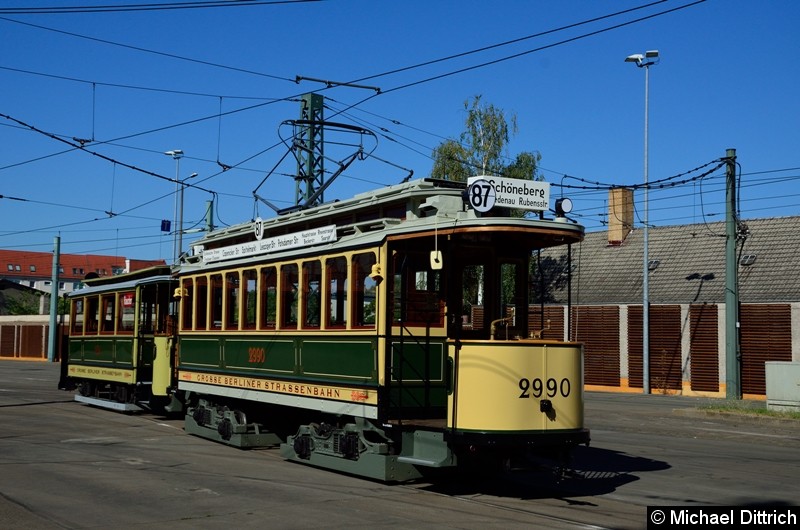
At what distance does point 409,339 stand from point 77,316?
16.3 meters

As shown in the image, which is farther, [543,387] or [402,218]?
[402,218]

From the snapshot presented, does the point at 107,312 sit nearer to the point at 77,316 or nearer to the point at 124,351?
the point at 124,351

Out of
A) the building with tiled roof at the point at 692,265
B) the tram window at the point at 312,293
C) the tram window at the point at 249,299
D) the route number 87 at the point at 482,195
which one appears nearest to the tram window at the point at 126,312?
the tram window at the point at 249,299

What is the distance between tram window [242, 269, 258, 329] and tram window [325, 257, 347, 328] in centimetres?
249

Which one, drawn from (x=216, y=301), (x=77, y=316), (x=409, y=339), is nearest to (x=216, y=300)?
(x=216, y=301)

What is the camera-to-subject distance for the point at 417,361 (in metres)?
11.6

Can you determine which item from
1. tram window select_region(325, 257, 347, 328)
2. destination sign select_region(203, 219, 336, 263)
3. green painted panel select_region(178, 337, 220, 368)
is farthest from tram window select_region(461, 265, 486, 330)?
green painted panel select_region(178, 337, 220, 368)

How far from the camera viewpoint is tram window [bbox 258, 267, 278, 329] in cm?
1422

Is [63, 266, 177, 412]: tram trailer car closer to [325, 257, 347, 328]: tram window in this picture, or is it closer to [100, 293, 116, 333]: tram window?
[100, 293, 116, 333]: tram window

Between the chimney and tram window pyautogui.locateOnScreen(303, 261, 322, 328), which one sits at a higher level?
the chimney

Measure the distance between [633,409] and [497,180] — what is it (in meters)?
16.1

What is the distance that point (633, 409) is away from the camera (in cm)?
2564

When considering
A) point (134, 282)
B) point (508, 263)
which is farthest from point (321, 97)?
point (508, 263)

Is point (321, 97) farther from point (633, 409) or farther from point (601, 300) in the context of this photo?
point (601, 300)
